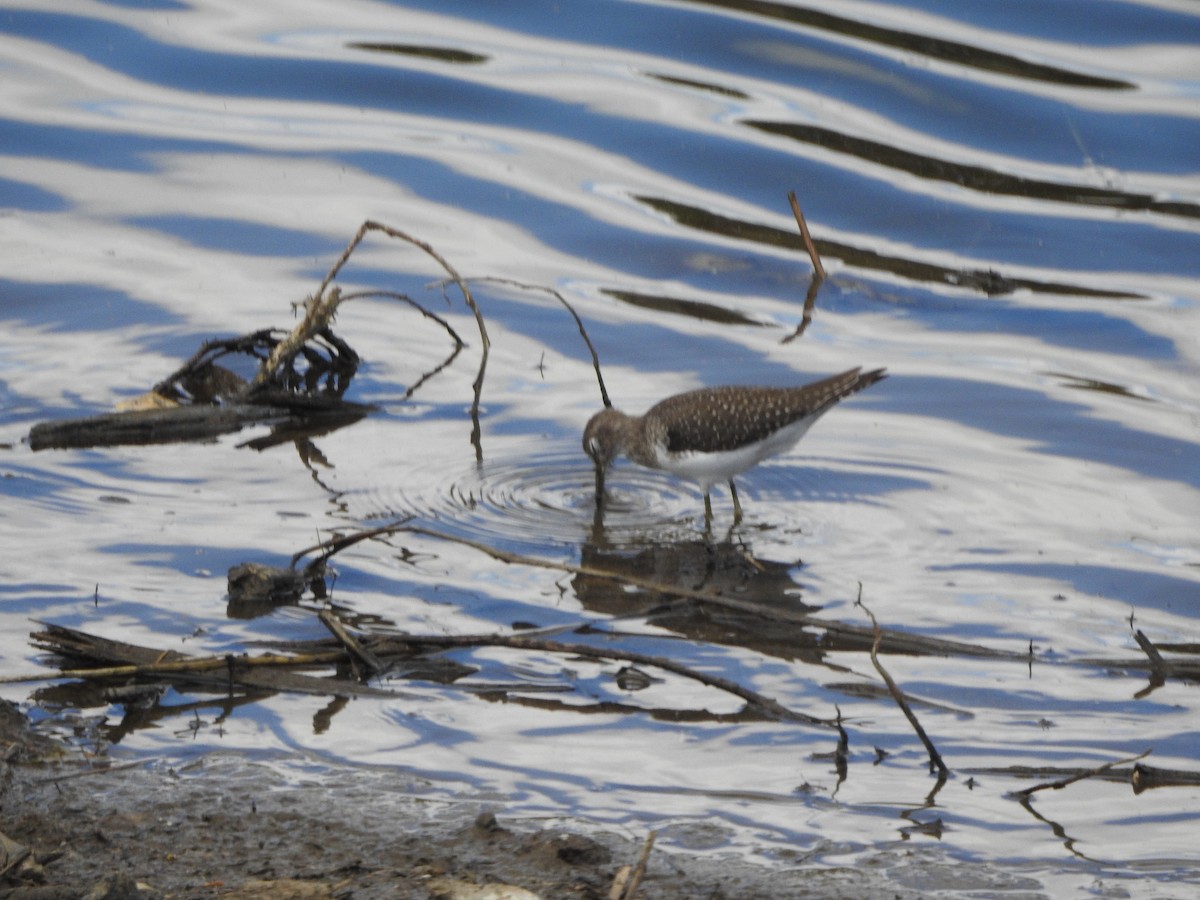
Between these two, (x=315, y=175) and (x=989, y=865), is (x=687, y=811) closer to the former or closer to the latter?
(x=989, y=865)

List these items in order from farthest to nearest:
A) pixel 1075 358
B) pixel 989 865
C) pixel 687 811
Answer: pixel 1075 358 < pixel 687 811 < pixel 989 865

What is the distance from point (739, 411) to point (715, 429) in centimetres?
22

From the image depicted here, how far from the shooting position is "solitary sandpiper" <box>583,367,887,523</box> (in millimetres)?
8625

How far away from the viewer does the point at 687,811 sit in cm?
550

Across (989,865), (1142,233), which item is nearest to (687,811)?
(989,865)

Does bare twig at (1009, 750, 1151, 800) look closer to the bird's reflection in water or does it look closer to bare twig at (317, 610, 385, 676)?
the bird's reflection in water

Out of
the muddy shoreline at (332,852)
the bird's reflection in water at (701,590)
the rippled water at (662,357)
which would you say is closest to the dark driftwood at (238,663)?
the rippled water at (662,357)

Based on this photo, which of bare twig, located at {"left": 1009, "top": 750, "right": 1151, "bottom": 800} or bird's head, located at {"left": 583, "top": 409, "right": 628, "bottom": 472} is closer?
bare twig, located at {"left": 1009, "top": 750, "right": 1151, "bottom": 800}

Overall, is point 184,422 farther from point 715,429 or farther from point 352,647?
point 352,647

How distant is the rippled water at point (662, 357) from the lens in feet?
19.8

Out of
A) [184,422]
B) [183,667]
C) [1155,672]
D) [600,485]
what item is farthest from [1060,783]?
[184,422]

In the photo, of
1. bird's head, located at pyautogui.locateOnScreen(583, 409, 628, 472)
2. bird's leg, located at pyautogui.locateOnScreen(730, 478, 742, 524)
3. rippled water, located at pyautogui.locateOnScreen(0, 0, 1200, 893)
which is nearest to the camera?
rippled water, located at pyautogui.locateOnScreen(0, 0, 1200, 893)

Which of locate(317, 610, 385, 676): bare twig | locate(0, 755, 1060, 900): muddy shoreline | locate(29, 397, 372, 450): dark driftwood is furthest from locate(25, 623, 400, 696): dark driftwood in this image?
locate(29, 397, 372, 450): dark driftwood

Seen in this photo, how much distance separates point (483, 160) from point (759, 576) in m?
8.29
